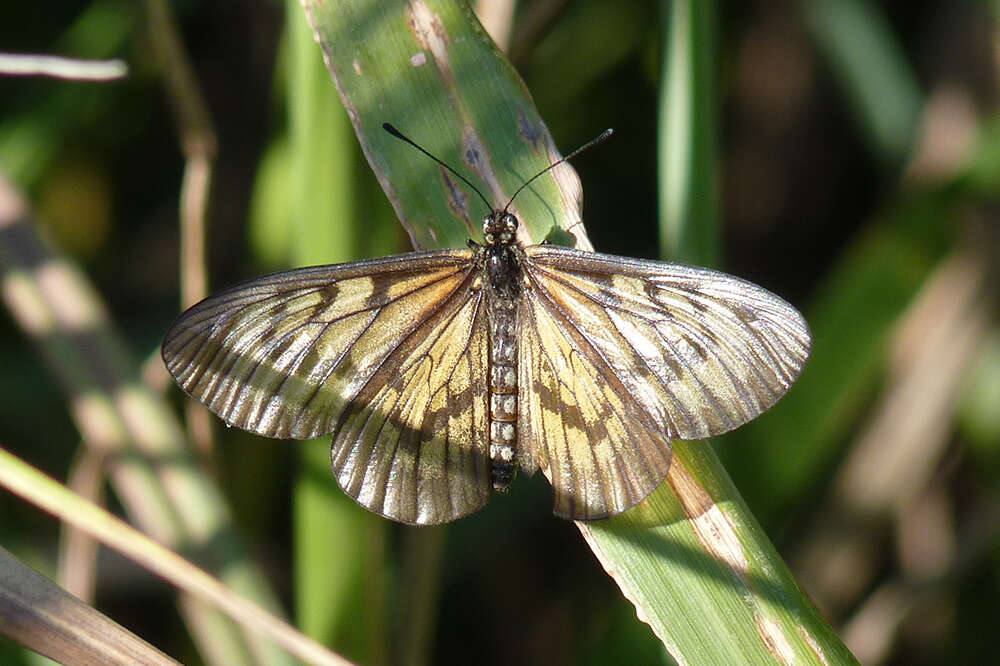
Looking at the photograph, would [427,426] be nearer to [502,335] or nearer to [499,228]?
[502,335]

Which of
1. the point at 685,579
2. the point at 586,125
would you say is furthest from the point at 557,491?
the point at 586,125

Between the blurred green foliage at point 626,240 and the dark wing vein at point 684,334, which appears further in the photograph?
the blurred green foliage at point 626,240

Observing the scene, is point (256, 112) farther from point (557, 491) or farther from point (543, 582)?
point (557, 491)

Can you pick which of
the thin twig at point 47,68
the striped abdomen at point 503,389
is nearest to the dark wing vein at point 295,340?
the striped abdomen at point 503,389

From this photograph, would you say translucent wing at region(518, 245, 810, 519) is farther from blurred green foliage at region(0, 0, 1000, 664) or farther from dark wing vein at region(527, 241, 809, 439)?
blurred green foliage at region(0, 0, 1000, 664)

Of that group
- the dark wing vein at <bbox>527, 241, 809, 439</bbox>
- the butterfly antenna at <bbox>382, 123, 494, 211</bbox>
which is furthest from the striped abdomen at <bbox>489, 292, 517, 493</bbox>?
the butterfly antenna at <bbox>382, 123, 494, 211</bbox>

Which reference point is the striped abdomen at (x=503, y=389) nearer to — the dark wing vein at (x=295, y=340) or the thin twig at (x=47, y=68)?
the dark wing vein at (x=295, y=340)

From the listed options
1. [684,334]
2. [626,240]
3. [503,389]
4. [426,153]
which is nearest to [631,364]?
[684,334]
